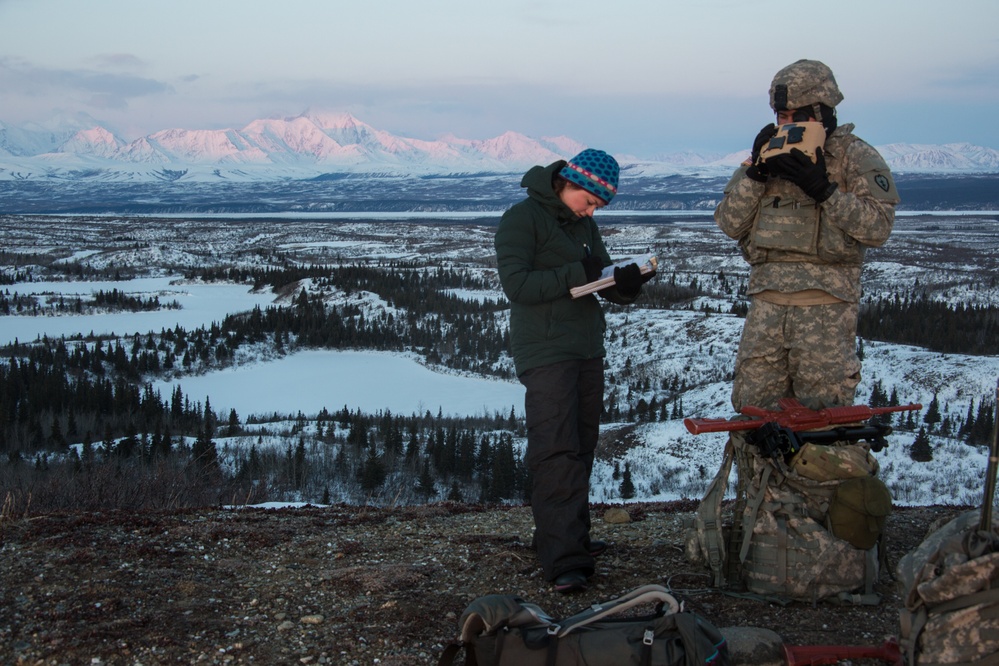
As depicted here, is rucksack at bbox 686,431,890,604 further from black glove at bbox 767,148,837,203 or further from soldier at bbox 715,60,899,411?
black glove at bbox 767,148,837,203

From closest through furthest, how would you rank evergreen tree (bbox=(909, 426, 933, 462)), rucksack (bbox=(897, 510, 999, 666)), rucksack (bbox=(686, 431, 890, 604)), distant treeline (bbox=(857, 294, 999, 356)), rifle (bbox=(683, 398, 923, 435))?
rucksack (bbox=(897, 510, 999, 666)), rucksack (bbox=(686, 431, 890, 604)), rifle (bbox=(683, 398, 923, 435)), evergreen tree (bbox=(909, 426, 933, 462)), distant treeline (bbox=(857, 294, 999, 356))

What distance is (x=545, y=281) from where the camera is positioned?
16.5 ft

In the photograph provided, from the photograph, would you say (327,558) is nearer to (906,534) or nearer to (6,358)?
(906,534)

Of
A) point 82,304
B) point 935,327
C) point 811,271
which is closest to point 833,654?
point 811,271

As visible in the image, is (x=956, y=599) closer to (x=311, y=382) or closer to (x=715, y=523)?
(x=715, y=523)

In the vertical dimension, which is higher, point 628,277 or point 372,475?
point 628,277

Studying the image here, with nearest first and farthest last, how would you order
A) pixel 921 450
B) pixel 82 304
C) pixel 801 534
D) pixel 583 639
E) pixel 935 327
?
1. pixel 583 639
2. pixel 801 534
3. pixel 921 450
4. pixel 935 327
5. pixel 82 304

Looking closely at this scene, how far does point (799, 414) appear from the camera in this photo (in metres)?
→ 5.11

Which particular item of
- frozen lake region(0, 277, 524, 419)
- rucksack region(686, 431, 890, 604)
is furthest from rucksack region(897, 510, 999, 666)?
frozen lake region(0, 277, 524, 419)

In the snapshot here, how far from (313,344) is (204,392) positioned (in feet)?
33.0

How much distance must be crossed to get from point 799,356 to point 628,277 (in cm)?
126

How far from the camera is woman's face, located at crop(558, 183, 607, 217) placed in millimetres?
5215

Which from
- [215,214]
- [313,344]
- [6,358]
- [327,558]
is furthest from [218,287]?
[215,214]

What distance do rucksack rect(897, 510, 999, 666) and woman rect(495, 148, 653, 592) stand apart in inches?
86.8
